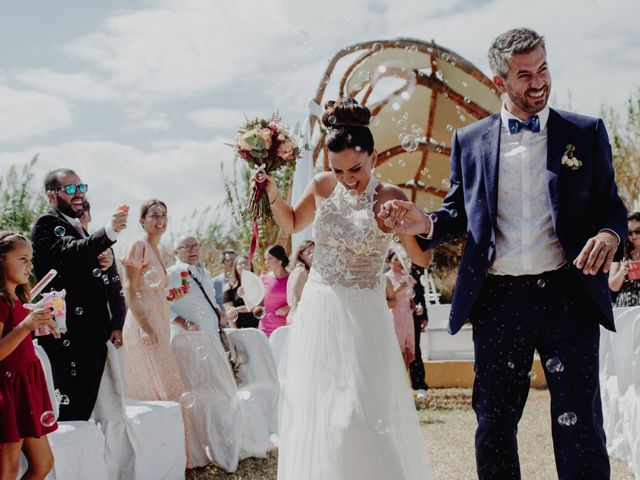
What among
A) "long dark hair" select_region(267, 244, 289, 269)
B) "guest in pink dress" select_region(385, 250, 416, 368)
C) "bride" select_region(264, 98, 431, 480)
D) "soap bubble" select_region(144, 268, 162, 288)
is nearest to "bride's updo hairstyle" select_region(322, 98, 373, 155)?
"bride" select_region(264, 98, 431, 480)

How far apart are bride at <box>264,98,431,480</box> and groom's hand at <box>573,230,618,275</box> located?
0.83 meters

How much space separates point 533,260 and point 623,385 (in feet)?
10.6

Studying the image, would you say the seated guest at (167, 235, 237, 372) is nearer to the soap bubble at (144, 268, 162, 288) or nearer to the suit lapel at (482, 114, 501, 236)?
the soap bubble at (144, 268, 162, 288)

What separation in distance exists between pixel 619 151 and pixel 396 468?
41.6ft

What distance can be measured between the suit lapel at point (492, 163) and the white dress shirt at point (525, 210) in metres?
0.03

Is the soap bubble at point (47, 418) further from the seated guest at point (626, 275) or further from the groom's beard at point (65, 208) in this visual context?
the seated guest at point (626, 275)

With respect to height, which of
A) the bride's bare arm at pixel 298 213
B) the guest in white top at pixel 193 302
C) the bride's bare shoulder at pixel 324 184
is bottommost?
the guest in white top at pixel 193 302

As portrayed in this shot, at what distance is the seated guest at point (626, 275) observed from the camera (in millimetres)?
5559

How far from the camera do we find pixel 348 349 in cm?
361

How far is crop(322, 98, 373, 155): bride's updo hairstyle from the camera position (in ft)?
12.0

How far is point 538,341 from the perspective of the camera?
288 cm

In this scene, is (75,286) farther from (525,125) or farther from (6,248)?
(525,125)

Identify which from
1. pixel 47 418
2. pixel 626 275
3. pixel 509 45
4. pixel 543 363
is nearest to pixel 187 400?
pixel 47 418

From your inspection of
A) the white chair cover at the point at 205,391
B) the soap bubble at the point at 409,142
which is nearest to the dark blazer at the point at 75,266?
the white chair cover at the point at 205,391
